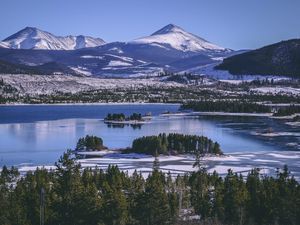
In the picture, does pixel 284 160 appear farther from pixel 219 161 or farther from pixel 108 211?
pixel 108 211

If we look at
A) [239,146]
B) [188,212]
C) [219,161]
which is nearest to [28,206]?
[188,212]

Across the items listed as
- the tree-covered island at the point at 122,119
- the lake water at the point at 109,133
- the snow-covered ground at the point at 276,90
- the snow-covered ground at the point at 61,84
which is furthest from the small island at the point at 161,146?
the snow-covered ground at the point at 61,84

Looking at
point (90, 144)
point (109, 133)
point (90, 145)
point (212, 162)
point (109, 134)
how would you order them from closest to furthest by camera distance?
1. point (212, 162)
2. point (90, 145)
3. point (90, 144)
4. point (109, 134)
5. point (109, 133)

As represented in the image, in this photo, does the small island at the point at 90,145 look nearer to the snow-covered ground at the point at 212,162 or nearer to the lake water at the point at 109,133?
the lake water at the point at 109,133

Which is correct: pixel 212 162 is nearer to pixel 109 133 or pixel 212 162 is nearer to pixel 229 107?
pixel 109 133

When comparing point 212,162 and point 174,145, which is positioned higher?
point 174,145

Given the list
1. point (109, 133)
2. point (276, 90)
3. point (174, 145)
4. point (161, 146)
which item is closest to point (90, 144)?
point (161, 146)

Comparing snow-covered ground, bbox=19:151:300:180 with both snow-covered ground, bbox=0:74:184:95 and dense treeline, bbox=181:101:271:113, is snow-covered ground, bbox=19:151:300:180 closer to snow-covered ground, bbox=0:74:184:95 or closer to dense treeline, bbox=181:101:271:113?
dense treeline, bbox=181:101:271:113
